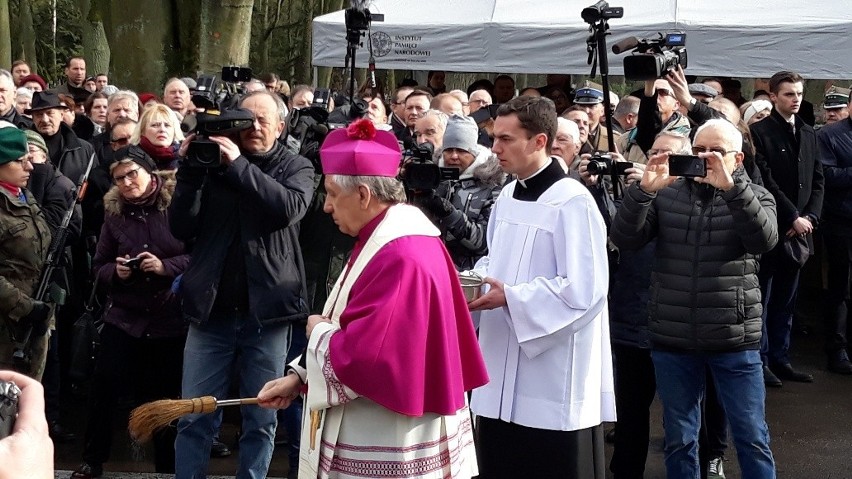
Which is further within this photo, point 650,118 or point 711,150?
point 650,118

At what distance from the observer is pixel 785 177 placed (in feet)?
30.0

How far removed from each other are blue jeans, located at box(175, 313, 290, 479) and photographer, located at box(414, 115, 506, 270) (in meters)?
1.11

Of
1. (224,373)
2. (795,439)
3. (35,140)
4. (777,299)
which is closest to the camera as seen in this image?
(224,373)

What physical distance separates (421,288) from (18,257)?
3.42m

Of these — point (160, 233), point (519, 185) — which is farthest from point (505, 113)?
point (160, 233)

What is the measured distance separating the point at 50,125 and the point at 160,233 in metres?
2.96

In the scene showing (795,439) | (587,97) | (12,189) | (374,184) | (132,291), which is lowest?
(795,439)

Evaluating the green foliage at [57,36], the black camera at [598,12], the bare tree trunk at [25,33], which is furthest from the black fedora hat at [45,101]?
the green foliage at [57,36]

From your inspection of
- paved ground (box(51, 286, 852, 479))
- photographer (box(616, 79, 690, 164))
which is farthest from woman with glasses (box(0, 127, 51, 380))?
photographer (box(616, 79, 690, 164))

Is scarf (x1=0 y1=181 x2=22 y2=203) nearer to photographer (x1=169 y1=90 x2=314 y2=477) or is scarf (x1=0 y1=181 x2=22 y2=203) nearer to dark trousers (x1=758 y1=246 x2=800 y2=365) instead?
photographer (x1=169 y1=90 x2=314 y2=477)

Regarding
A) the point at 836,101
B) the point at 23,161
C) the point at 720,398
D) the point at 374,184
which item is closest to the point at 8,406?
the point at 374,184

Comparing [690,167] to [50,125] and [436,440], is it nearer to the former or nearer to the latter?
[436,440]

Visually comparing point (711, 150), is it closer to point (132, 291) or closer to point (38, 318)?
point (132, 291)

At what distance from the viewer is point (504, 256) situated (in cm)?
495
